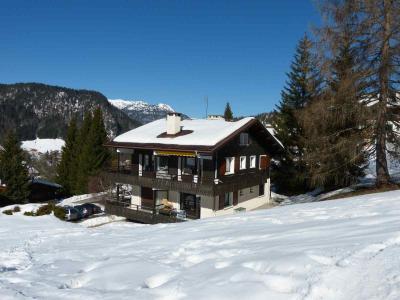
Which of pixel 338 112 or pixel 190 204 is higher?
pixel 338 112

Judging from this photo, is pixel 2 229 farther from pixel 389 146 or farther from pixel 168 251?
pixel 389 146

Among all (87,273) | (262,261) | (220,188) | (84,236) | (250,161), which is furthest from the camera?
(250,161)

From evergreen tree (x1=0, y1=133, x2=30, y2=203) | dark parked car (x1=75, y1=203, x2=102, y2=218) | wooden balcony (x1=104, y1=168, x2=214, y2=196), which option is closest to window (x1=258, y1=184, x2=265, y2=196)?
wooden balcony (x1=104, y1=168, x2=214, y2=196)

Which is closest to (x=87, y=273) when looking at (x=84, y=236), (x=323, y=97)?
(x=84, y=236)

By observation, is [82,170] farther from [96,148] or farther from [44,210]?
[44,210]

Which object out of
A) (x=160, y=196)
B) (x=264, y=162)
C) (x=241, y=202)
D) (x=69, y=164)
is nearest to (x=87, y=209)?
(x=160, y=196)

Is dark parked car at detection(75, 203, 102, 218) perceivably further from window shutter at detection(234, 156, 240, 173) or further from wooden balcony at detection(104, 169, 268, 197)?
window shutter at detection(234, 156, 240, 173)

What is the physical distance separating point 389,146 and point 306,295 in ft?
51.8

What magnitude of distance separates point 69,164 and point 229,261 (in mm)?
48365

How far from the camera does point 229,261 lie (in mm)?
6152

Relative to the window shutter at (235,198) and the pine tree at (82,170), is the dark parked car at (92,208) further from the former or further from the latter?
the pine tree at (82,170)

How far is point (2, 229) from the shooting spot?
13.4m

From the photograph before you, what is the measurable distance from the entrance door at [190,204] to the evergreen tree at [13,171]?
77.7ft

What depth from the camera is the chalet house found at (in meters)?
23.3
